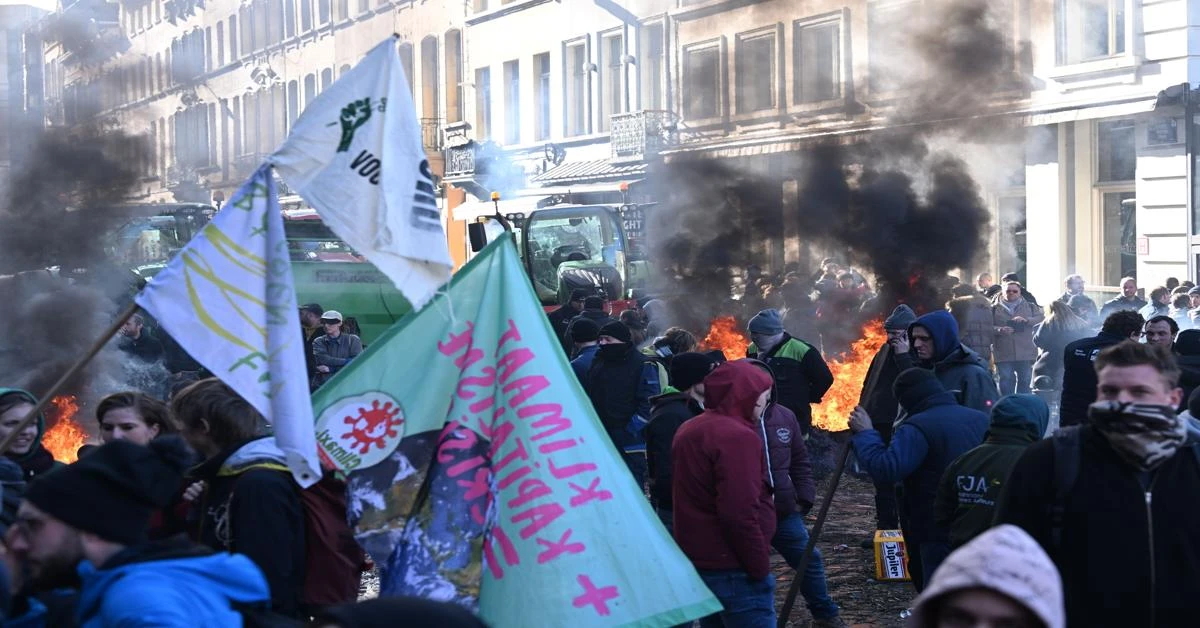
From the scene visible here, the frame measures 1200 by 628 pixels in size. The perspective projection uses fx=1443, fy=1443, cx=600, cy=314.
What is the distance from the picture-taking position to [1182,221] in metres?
21.0

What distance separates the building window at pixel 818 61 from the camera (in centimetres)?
2748

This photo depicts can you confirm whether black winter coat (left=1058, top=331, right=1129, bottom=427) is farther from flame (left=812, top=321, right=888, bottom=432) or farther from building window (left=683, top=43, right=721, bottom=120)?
building window (left=683, top=43, right=721, bottom=120)

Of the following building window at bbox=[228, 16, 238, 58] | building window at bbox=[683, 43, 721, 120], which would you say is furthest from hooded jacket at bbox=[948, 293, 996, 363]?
building window at bbox=[228, 16, 238, 58]

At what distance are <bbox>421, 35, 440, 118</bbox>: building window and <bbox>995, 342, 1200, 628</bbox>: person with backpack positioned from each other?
40102mm

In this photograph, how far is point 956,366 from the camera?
7.42 metres

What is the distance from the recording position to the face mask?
3613mm

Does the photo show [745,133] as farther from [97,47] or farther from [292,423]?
[292,423]

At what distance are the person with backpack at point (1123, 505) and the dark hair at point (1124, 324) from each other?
4964 mm

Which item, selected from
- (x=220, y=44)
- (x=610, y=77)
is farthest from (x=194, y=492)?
(x=220, y=44)

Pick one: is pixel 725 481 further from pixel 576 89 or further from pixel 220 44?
pixel 220 44

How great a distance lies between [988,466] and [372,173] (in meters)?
2.66

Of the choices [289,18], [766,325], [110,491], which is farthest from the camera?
[289,18]

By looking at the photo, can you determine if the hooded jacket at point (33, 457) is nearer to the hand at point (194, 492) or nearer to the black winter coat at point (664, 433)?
the hand at point (194, 492)

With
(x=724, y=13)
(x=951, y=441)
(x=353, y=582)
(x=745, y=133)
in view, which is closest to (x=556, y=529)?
(x=353, y=582)
